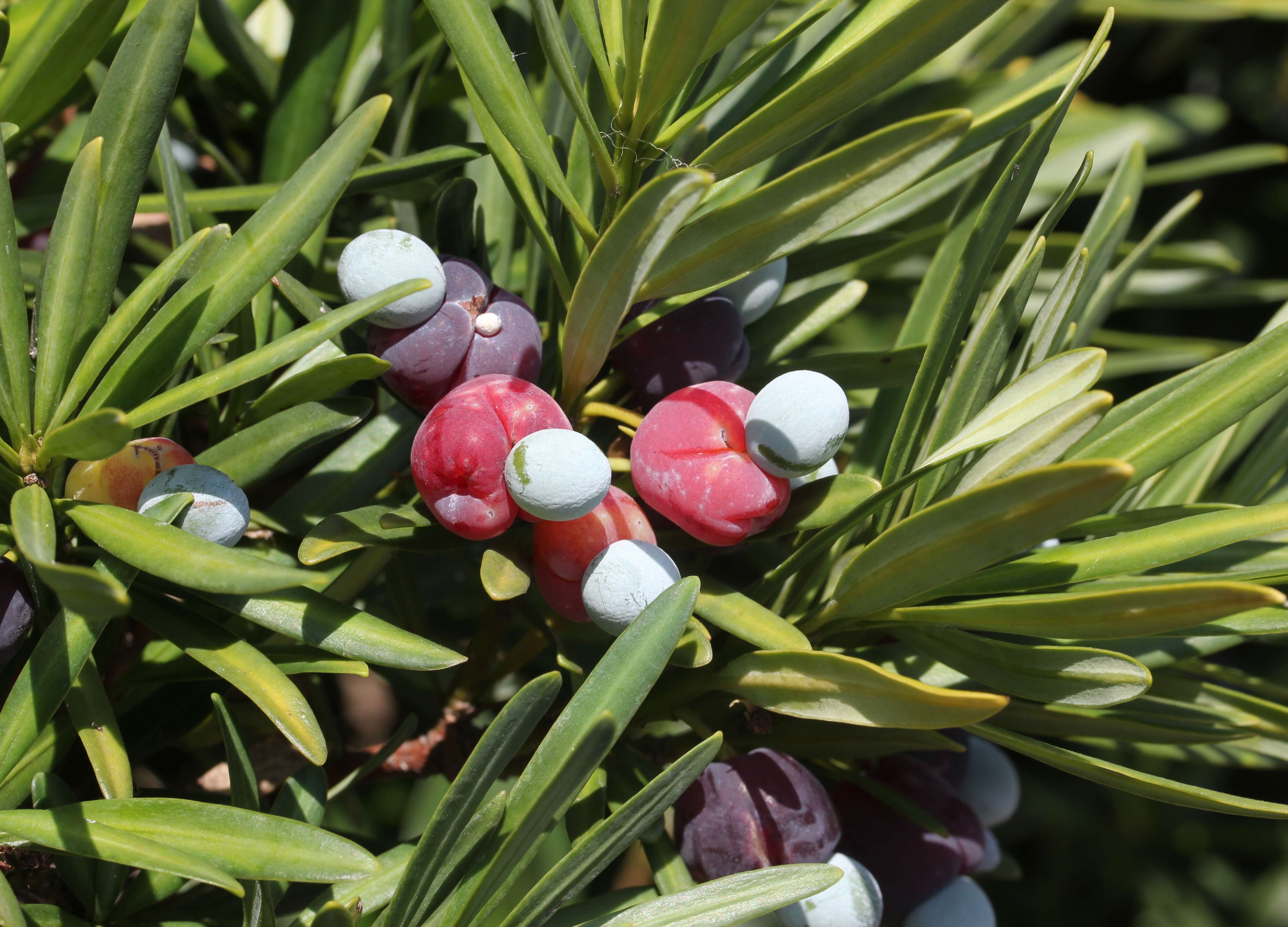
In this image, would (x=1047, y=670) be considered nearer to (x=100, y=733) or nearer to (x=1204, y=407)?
(x=1204, y=407)

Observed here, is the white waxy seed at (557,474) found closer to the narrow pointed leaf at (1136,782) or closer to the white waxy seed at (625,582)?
the white waxy seed at (625,582)

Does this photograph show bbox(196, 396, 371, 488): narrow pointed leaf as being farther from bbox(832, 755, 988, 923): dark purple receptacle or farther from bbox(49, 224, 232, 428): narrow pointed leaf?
bbox(832, 755, 988, 923): dark purple receptacle

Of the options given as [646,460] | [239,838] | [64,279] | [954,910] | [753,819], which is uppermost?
[64,279]

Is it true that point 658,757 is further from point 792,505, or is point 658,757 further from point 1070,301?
point 1070,301

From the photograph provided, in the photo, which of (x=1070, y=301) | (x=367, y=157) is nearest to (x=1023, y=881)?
(x=1070, y=301)

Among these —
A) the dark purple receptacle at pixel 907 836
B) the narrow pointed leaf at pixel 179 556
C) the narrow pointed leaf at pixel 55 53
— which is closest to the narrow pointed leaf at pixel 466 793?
the narrow pointed leaf at pixel 179 556

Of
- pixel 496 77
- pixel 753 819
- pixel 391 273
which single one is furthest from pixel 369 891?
pixel 496 77

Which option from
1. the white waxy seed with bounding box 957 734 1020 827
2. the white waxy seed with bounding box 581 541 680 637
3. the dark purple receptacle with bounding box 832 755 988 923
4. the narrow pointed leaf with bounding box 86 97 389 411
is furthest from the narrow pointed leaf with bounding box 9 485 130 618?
the white waxy seed with bounding box 957 734 1020 827
